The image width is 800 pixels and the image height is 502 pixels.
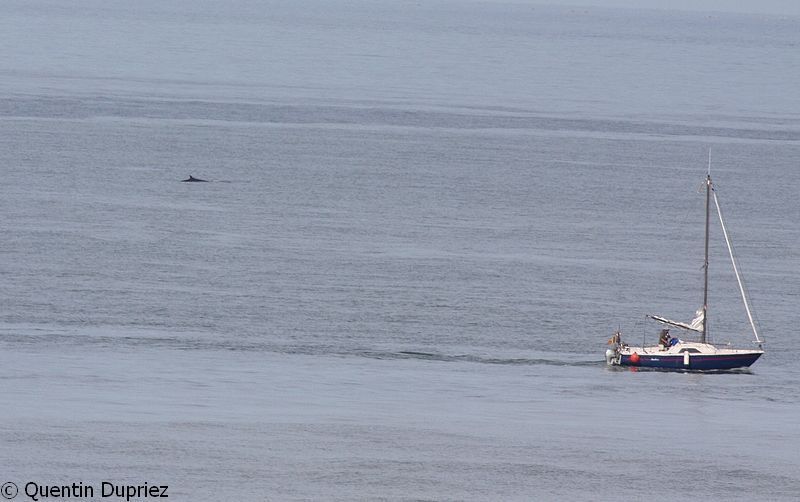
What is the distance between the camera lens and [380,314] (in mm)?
73438

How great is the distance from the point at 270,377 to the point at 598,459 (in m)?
15.3

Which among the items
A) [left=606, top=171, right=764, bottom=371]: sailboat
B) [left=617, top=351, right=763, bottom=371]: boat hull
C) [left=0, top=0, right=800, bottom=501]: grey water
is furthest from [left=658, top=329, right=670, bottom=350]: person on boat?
[left=0, top=0, right=800, bottom=501]: grey water

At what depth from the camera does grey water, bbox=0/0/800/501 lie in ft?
163

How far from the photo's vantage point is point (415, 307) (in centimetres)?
7494

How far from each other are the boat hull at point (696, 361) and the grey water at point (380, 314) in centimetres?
71

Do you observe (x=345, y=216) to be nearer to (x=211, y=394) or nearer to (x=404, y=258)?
(x=404, y=258)

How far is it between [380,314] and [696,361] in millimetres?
15124

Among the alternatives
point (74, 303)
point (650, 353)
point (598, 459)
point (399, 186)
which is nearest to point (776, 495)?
point (598, 459)

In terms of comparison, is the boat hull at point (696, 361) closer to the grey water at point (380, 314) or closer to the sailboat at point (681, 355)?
the sailboat at point (681, 355)

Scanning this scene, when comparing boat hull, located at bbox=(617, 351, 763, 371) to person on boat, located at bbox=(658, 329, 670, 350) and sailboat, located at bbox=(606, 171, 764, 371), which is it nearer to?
sailboat, located at bbox=(606, 171, 764, 371)

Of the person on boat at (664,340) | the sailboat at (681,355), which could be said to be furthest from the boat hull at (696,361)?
the person on boat at (664,340)

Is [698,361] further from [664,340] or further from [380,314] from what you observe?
[380,314]

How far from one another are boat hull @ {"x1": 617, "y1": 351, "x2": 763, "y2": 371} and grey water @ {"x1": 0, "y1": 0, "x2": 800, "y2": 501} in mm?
706

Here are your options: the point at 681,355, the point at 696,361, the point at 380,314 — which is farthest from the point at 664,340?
the point at 380,314
